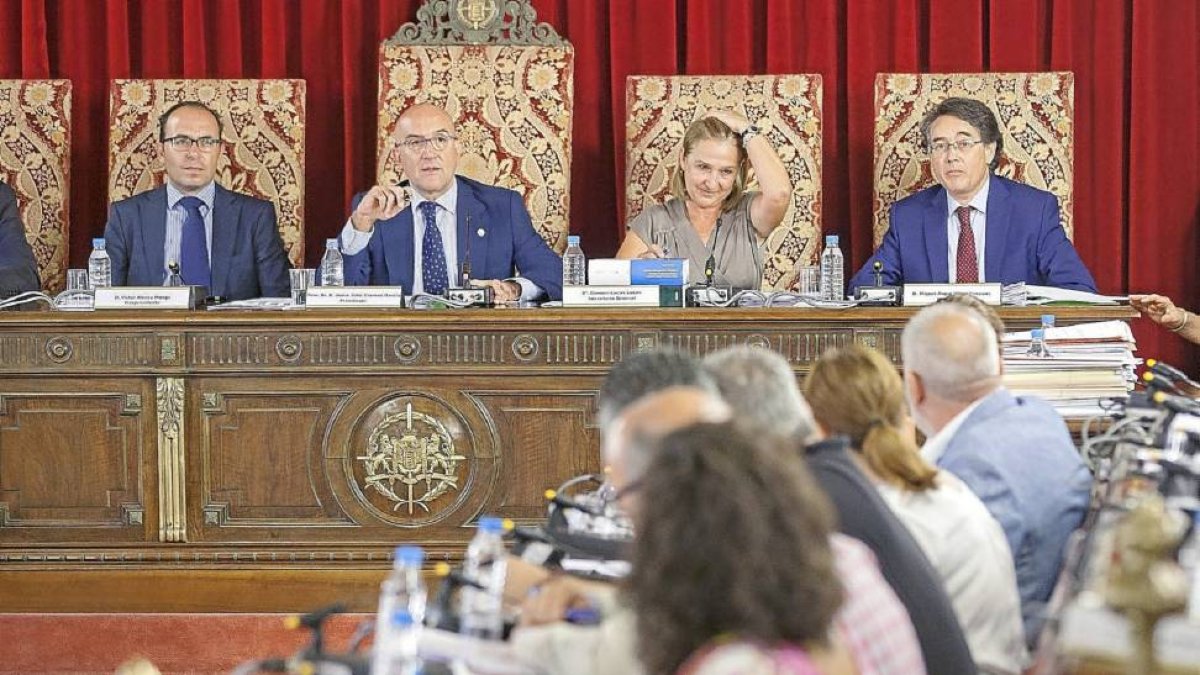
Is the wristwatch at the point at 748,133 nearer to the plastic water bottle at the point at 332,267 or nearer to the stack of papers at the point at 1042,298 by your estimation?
the stack of papers at the point at 1042,298

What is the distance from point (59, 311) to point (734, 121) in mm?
1997

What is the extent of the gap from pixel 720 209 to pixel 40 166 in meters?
2.14

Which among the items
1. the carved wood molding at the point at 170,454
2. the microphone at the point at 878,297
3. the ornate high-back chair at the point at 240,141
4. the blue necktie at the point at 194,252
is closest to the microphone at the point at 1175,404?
the microphone at the point at 878,297

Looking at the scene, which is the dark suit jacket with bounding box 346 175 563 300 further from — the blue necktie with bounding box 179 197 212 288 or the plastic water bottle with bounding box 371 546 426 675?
the plastic water bottle with bounding box 371 546 426 675

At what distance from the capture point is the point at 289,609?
4.21 m

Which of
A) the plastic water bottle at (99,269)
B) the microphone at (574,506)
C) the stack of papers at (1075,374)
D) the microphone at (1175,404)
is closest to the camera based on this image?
the microphone at (574,506)

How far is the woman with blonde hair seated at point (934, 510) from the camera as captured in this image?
237 cm

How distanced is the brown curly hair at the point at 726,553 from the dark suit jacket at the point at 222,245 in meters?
3.90

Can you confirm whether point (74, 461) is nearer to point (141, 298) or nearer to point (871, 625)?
point (141, 298)

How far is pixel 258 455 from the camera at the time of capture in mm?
4234

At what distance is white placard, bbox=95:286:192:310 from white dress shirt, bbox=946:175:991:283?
219 centimetres

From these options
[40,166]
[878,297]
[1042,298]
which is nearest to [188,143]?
[40,166]

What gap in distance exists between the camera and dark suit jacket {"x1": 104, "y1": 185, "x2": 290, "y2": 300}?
5.12 metres

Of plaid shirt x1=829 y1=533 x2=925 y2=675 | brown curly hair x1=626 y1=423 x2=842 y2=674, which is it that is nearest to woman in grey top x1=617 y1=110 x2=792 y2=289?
plaid shirt x1=829 y1=533 x2=925 y2=675
